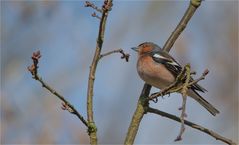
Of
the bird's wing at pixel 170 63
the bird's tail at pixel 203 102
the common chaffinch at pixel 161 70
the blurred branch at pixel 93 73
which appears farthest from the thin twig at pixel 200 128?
the bird's wing at pixel 170 63

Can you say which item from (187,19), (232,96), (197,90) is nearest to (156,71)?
(197,90)

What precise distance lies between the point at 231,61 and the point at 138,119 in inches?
97.7

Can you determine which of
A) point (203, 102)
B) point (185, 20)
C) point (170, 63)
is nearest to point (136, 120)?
point (185, 20)

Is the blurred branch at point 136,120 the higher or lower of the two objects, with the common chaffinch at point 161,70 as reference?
lower

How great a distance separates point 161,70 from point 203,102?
26.6 inches

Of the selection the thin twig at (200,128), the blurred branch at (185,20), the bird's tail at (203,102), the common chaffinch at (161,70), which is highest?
the common chaffinch at (161,70)

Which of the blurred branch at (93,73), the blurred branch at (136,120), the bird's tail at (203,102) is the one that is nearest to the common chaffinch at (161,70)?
the bird's tail at (203,102)

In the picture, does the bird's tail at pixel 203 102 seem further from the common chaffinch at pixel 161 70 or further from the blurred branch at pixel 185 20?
the blurred branch at pixel 185 20

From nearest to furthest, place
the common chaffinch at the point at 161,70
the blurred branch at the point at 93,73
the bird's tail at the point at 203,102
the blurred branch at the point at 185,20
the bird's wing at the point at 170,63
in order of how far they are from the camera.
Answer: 1. the blurred branch at the point at 93,73
2. the blurred branch at the point at 185,20
3. the bird's tail at the point at 203,102
4. the common chaffinch at the point at 161,70
5. the bird's wing at the point at 170,63

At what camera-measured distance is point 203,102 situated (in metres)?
4.56

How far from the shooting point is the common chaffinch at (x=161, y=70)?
15.2ft

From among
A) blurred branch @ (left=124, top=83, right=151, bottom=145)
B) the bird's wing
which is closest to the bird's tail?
the bird's wing

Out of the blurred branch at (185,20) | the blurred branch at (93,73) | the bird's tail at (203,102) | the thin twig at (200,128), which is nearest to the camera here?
the blurred branch at (93,73)

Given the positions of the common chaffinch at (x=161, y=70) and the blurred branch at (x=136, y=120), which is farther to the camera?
the common chaffinch at (x=161, y=70)
